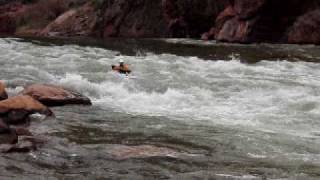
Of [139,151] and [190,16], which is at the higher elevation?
[190,16]

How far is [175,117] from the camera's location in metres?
10.8

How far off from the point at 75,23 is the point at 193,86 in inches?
901

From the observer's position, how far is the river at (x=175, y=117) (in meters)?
7.28

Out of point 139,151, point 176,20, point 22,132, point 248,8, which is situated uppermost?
point 248,8

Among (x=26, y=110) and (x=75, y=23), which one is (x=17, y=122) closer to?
(x=26, y=110)

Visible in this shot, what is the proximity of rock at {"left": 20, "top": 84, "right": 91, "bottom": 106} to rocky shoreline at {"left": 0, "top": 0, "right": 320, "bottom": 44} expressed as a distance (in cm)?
1469

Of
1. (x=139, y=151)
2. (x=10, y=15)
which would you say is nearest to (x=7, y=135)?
(x=139, y=151)

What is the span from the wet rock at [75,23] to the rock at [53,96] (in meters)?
21.9

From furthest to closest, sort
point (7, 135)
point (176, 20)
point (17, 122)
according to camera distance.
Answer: point (176, 20) → point (17, 122) → point (7, 135)

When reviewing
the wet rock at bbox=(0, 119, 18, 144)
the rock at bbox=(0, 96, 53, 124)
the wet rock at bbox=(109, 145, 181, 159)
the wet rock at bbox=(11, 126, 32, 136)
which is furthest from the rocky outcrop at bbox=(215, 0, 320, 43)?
the wet rock at bbox=(0, 119, 18, 144)

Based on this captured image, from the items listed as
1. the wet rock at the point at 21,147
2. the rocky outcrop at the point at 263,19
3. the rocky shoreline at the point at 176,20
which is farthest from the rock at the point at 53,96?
the rocky outcrop at the point at 263,19

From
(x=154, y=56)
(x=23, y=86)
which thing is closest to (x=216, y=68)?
(x=154, y=56)

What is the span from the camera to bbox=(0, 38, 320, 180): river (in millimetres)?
7281

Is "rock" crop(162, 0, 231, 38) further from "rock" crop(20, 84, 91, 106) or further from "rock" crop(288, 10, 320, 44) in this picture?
"rock" crop(20, 84, 91, 106)
